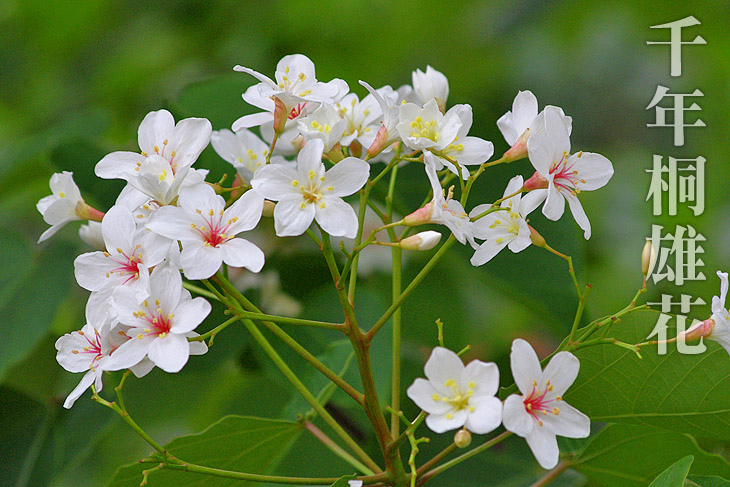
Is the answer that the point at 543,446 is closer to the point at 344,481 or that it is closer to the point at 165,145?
the point at 344,481

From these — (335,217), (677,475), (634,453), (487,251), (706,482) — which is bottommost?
(634,453)

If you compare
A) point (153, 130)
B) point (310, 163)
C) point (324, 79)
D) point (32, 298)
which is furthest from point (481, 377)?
point (324, 79)

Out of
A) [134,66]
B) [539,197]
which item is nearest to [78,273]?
[539,197]

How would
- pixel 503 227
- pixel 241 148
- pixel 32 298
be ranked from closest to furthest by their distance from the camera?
pixel 503 227, pixel 241 148, pixel 32 298

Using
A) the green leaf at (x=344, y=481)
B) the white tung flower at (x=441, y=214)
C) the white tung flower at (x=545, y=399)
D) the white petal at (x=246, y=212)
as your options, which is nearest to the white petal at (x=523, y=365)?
the white tung flower at (x=545, y=399)

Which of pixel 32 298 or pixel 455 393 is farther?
pixel 32 298

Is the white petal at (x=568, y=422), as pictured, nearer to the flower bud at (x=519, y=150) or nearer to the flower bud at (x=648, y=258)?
the flower bud at (x=648, y=258)

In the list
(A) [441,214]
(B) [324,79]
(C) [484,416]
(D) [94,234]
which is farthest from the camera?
(B) [324,79]

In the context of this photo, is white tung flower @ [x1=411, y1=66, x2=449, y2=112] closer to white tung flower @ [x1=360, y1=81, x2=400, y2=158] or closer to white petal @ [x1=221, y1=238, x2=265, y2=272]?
white tung flower @ [x1=360, y1=81, x2=400, y2=158]

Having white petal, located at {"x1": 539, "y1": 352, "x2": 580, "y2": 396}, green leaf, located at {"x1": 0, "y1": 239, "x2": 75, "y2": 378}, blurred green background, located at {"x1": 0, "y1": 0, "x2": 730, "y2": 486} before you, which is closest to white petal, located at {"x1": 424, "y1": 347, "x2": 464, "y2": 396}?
white petal, located at {"x1": 539, "y1": 352, "x2": 580, "y2": 396}
